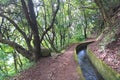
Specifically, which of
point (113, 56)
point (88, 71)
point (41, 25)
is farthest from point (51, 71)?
point (41, 25)

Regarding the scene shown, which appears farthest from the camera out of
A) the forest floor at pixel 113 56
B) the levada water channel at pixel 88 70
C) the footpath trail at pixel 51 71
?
the levada water channel at pixel 88 70

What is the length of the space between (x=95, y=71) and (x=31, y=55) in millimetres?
4408

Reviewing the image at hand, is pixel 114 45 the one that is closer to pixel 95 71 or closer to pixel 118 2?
pixel 95 71

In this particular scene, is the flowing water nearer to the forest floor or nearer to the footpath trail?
the footpath trail

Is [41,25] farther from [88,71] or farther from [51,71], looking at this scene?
[51,71]

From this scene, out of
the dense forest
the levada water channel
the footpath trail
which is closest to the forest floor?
the dense forest

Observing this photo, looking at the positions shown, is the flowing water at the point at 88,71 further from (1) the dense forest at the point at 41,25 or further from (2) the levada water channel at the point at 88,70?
(1) the dense forest at the point at 41,25

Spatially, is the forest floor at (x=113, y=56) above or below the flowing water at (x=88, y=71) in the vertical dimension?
above

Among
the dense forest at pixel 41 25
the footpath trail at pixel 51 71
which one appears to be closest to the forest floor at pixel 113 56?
the dense forest at pixel 41 25

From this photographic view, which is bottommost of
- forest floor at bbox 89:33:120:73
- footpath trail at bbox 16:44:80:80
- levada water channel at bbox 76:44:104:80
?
levada water channel at bbox 76:44:104:80

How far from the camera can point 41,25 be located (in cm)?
2150

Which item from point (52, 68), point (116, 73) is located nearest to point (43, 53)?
point (52, 68)

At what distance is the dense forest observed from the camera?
12039 mm

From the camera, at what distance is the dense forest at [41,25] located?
1204 centimetres
